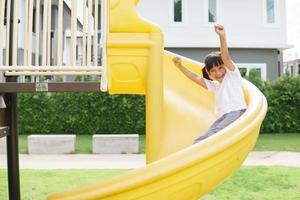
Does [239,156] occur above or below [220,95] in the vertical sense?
below

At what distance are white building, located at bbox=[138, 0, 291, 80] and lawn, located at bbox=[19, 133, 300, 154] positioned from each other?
177 inches

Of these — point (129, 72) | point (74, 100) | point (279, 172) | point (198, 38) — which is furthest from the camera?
point (198, 38)

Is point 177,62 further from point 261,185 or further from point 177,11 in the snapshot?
point 177,11

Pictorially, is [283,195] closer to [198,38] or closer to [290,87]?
[290,87]

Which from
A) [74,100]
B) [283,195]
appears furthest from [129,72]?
[74,100]

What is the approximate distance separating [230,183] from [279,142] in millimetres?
5330

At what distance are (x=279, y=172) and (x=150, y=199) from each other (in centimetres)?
468

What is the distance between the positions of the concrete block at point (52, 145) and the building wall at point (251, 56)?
306 inches

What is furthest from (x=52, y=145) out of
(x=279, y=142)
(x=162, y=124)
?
(x=162, y=124)

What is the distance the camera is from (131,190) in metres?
2.43

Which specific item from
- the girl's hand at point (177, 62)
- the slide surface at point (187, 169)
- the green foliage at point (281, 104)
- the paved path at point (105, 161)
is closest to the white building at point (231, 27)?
the green foliage at point (281, 104)

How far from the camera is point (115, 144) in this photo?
31.5ft

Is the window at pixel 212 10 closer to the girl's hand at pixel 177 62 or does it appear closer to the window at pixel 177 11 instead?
the window at pixel 177 11

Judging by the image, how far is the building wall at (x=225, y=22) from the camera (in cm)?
1619
